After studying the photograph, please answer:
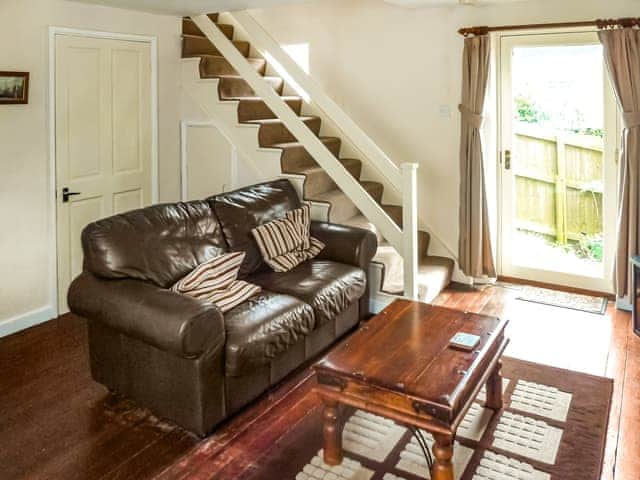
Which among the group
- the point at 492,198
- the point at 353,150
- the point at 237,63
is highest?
the point at 237,63

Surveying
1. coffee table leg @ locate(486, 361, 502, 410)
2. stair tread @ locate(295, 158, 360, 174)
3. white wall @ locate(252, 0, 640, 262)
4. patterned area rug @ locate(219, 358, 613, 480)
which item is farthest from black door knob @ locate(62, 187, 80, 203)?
coffee table leg @ locate(486, 361, 502, 410)

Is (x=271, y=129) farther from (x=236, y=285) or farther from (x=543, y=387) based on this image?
(x=543, y=387)

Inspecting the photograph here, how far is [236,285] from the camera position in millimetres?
3260

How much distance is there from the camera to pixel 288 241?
3.86 meters

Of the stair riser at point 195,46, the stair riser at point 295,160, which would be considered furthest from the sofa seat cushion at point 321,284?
the stair riser at point 195,46

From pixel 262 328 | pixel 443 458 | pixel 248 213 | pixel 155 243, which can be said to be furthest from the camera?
pixel 248 213

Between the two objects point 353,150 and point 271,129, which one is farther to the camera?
point 353,150

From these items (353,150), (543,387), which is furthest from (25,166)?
(543,387)

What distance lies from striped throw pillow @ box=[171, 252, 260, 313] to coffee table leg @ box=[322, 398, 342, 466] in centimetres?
83

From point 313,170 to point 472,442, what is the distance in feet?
8.76

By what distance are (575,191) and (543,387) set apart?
205 cm

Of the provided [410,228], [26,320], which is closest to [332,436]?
[410,228]

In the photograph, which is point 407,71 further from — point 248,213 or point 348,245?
point 248,213

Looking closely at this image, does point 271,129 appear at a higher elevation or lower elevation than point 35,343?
higher
